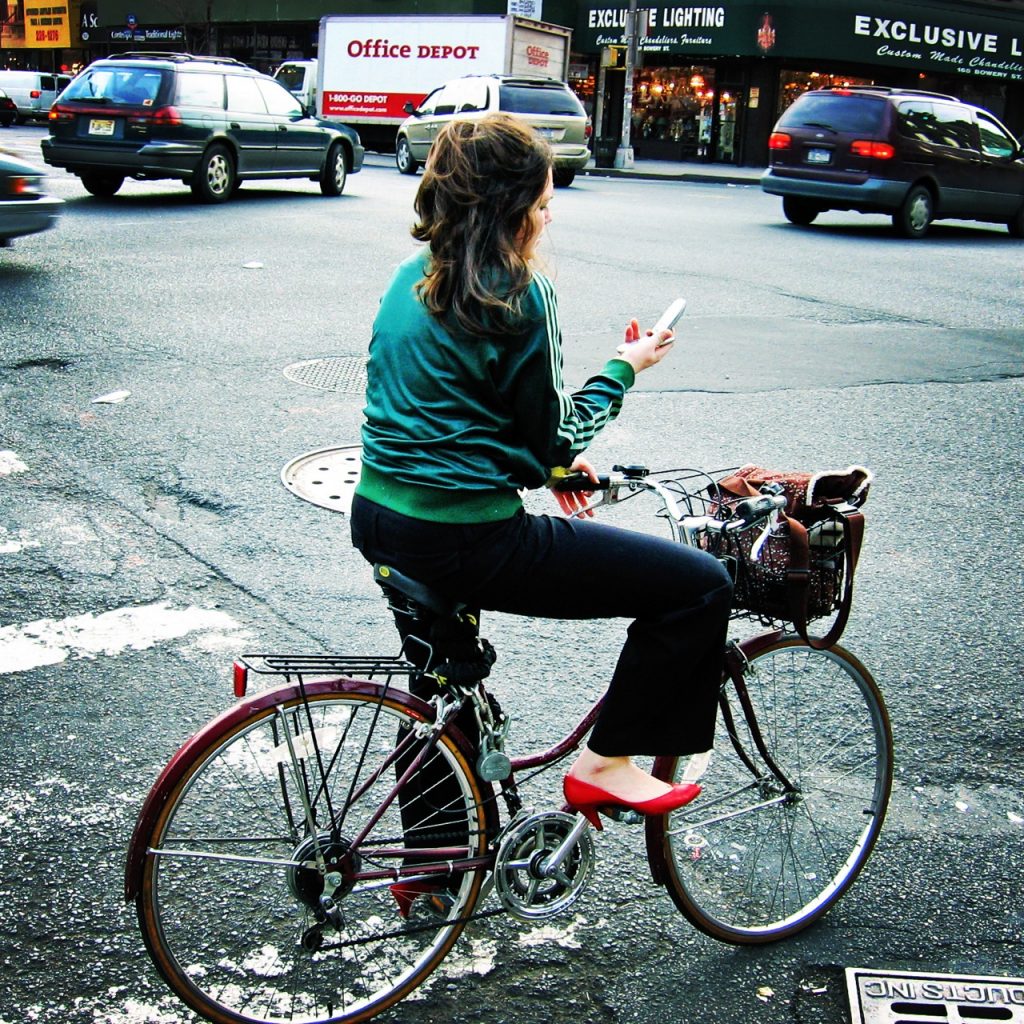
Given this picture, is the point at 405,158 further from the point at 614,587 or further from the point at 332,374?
the point at 614,587

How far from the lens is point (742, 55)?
122 feet

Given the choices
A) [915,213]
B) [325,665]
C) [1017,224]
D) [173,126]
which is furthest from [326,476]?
[1017,224]

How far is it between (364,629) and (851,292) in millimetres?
8843

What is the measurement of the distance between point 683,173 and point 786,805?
30240mm

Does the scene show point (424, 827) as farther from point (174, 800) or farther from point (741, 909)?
point (741, 909)

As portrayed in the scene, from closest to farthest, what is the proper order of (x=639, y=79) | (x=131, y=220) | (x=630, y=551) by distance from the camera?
(x=630, y=551) < (x=131, y=220) < (x=639, y=79)

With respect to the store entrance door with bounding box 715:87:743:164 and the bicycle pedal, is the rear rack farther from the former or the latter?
the store entrance door with bounding box 715:87:743:164

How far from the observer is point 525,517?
104 inches

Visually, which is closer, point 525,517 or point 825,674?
point 525,517

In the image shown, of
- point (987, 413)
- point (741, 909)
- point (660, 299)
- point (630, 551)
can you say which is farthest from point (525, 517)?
point (660, 299)

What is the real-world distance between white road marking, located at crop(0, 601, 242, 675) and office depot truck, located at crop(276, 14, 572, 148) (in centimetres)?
2872

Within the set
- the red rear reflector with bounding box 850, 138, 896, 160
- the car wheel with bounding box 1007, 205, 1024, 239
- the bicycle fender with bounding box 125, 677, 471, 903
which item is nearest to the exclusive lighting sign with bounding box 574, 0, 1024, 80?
the car wheel with bounding box 1007, 205, 1024, 239

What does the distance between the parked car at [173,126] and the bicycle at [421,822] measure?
14.3 metres

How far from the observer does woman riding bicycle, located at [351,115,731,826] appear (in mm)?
2473
